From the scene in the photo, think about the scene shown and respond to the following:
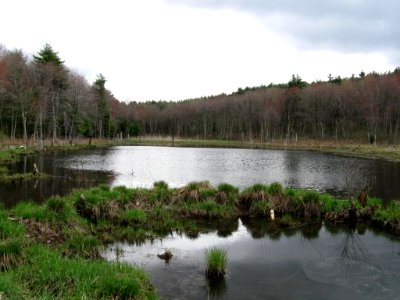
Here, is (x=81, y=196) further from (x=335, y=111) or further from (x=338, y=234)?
(x=335, y=111)

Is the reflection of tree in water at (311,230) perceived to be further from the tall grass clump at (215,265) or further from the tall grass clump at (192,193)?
the tall grass clump at (215,265)

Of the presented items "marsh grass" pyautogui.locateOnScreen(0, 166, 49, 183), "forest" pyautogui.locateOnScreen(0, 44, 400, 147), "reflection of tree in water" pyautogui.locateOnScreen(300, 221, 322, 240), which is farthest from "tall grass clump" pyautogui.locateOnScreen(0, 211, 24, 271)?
"forest" pyautogui.locateOnScreen(0, 44, 400, 147)

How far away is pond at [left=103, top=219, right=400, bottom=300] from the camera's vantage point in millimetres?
10055

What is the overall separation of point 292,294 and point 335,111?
3373 inches

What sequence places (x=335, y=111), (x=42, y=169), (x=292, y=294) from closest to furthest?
1. (x=292, y=294)
2. (x=42, y=169)
3. (x=335, y=111)

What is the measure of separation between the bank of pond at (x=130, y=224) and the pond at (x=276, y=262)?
0.23 meters

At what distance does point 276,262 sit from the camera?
40.7ft

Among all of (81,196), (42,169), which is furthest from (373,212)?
(42,169)

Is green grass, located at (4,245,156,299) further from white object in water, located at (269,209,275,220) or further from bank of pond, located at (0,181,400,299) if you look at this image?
white object in water, located at (269,209,275,220)

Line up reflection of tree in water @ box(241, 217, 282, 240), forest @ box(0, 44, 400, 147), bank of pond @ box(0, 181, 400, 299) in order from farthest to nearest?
forest @ box(0, 44, 400, 147) → reflection of tree in water @ box(241, 217, 282, 240) → bank of pond @ box(0, 181, 400, 299)

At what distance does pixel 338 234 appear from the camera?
15617 millimetres

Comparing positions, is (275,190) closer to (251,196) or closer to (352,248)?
(251,196)

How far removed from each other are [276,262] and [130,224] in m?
6.07

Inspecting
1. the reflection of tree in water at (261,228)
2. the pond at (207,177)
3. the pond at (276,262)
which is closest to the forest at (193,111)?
the pond at (207,177)
